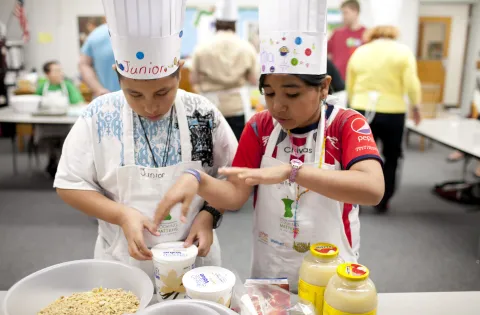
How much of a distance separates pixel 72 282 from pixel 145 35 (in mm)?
666

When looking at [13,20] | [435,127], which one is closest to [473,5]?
[435,127]

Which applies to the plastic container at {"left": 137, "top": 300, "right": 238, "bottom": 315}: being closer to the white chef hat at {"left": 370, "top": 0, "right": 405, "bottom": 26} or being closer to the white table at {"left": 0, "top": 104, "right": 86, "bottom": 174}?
the white chef hat at {"left": 370, "top": 0, "right": 405, "bottom": 26}

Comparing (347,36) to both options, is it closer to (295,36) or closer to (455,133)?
(455,133)

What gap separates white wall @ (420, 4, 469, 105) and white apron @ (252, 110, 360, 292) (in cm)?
991

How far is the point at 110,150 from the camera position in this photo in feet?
3.96

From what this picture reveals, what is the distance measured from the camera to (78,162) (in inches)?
46.7

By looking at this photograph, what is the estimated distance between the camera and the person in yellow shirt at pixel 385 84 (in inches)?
131

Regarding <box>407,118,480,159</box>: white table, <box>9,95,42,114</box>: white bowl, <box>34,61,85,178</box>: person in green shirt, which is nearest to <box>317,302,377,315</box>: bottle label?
<box>407,118,480,159</box>: white table

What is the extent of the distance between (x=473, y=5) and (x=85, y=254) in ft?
30.3

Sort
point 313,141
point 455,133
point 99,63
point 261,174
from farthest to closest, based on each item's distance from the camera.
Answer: point 455,133 → point 99,63 → point 313,141 → point 261,174

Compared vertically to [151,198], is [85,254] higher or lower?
lower

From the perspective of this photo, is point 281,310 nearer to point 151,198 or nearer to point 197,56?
point 151,198

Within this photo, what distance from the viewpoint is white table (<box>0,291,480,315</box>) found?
105 cm

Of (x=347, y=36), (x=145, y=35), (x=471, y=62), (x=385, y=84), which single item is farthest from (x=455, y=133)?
(x=471, y=62)
